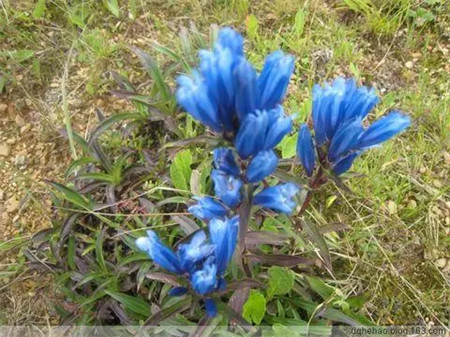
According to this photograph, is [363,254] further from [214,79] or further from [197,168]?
[214,79]

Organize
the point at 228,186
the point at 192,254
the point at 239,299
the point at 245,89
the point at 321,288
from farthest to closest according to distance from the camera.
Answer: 1. the point at 321,288
2. the point at 239,299
3. the point at 192,254
4. the point at 228,186
5. the point at 245,89

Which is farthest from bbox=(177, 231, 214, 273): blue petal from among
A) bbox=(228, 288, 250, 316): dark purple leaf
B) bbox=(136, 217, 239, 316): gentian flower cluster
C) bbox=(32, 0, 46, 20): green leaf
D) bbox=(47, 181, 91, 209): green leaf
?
bbox=(32, 0, 46, 20): green leaf

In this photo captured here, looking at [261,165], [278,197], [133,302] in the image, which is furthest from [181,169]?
[261,165]

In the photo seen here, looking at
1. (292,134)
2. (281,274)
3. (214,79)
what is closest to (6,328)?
(281,274)

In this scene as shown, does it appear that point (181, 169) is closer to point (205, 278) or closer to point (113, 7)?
point (205, 278)

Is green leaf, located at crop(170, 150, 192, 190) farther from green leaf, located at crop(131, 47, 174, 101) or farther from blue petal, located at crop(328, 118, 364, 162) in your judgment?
blue petal, located at crop(328, 118, 364, 162)

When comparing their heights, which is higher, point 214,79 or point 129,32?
point 214,79
